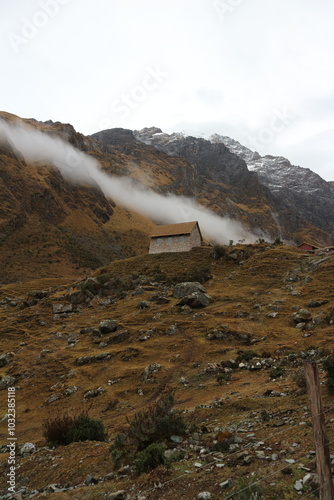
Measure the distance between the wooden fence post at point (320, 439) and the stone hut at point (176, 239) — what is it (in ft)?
178

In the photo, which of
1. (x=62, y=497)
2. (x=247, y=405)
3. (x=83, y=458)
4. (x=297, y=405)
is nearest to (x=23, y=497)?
(x=62, y=497)

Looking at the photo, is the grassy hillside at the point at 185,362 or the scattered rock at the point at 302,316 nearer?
the grassy hillside at the point at 185,362

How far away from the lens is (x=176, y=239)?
61844mm

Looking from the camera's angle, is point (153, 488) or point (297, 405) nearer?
point (153, 488)

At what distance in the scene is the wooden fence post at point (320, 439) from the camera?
19.7ft

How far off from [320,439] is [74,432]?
9957 millimetres

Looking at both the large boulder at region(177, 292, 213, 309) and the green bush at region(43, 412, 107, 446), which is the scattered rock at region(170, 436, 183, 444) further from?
the large boulder at region(177, 292, 213, 309)

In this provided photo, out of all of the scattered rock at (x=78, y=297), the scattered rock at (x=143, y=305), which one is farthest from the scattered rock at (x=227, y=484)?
the scattered rock at (x=78, y=297)

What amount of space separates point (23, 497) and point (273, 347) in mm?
17866

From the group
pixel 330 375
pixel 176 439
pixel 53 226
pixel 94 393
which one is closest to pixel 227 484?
pixel 176 439

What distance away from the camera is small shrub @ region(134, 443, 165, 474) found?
353 inches

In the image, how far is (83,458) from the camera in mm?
10812

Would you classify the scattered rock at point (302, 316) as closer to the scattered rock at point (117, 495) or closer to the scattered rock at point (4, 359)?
the scattered rock at point (117, 495)

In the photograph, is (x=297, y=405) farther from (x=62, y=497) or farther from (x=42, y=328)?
(x=42, y=328)
